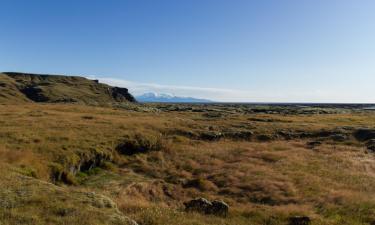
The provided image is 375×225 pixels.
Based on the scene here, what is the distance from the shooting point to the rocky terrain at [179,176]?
62.7 feet

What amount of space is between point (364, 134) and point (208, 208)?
5113 cm

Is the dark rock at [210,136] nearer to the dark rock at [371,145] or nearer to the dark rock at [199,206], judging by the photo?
the dark rock at [371,145]

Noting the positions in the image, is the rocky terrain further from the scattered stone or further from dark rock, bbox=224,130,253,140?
A: dark rock, bbox=224,130,253,140

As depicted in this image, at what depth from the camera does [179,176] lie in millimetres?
37531

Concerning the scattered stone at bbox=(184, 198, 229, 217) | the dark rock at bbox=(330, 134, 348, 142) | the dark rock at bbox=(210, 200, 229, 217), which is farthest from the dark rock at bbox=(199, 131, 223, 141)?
the dark rock at bbox=(210, 200, 229, 217)

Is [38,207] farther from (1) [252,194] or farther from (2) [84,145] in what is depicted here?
(2) [84,145]

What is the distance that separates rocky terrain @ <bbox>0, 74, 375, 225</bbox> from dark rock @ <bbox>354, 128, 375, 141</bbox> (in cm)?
43

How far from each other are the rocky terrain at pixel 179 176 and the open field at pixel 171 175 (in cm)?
9

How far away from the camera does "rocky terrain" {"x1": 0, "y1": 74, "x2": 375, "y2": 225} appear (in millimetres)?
19109

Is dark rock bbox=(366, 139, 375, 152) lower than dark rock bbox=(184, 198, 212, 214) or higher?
higher

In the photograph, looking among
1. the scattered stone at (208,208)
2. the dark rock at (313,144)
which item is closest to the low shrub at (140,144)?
the scattered stone at (208,208)

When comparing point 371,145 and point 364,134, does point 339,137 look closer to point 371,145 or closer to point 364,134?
point 364,134

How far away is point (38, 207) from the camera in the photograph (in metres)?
17.2

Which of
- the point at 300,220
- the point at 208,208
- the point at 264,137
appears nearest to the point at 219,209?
the point at 208,208
